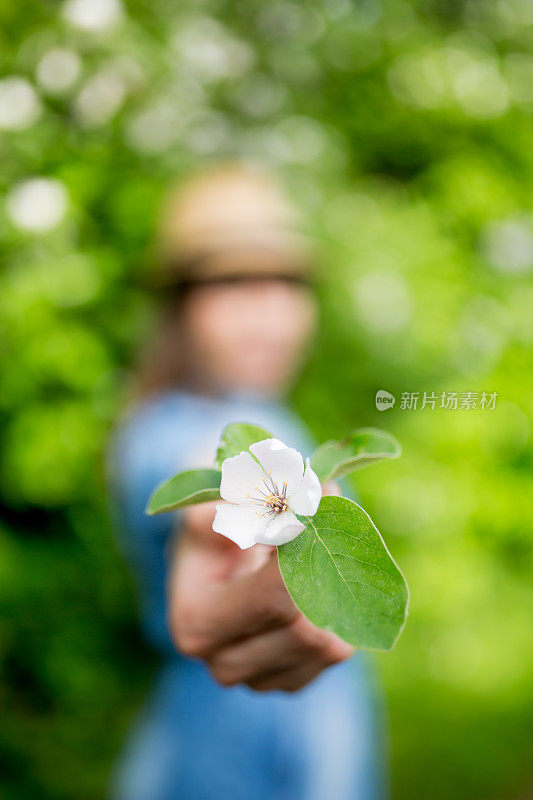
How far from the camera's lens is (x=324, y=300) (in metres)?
2.62

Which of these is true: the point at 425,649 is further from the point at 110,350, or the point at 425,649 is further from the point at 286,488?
the point at 286,488

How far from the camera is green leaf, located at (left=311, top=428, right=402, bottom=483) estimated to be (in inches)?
18.8

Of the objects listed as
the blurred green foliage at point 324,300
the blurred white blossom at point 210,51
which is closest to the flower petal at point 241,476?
the blurred green foliage at point 324,300

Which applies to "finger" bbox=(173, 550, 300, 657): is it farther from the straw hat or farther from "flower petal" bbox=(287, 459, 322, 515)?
the straw hat

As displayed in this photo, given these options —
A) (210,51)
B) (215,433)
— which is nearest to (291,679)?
(215,433)

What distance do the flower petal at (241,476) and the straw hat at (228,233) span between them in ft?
4.20

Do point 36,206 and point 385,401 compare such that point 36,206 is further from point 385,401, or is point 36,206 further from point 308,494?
point 308,494

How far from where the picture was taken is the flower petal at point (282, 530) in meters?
0.42

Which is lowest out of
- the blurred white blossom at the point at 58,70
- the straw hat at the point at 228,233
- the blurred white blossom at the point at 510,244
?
the blurred white blossom at the point at 510,244

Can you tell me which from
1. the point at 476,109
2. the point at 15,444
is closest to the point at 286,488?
the point at 15,444

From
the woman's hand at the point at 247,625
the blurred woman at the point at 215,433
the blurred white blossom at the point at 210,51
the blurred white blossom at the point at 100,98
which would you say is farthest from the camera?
the blurred white blossom at the point at 210,51

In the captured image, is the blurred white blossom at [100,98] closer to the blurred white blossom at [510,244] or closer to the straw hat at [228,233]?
the straw hat at [228,233]

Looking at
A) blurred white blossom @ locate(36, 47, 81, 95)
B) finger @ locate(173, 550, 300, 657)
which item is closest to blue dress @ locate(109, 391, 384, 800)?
finger @ locate(173, 550, 300, 657)

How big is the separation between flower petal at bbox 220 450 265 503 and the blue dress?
104 centimetres
